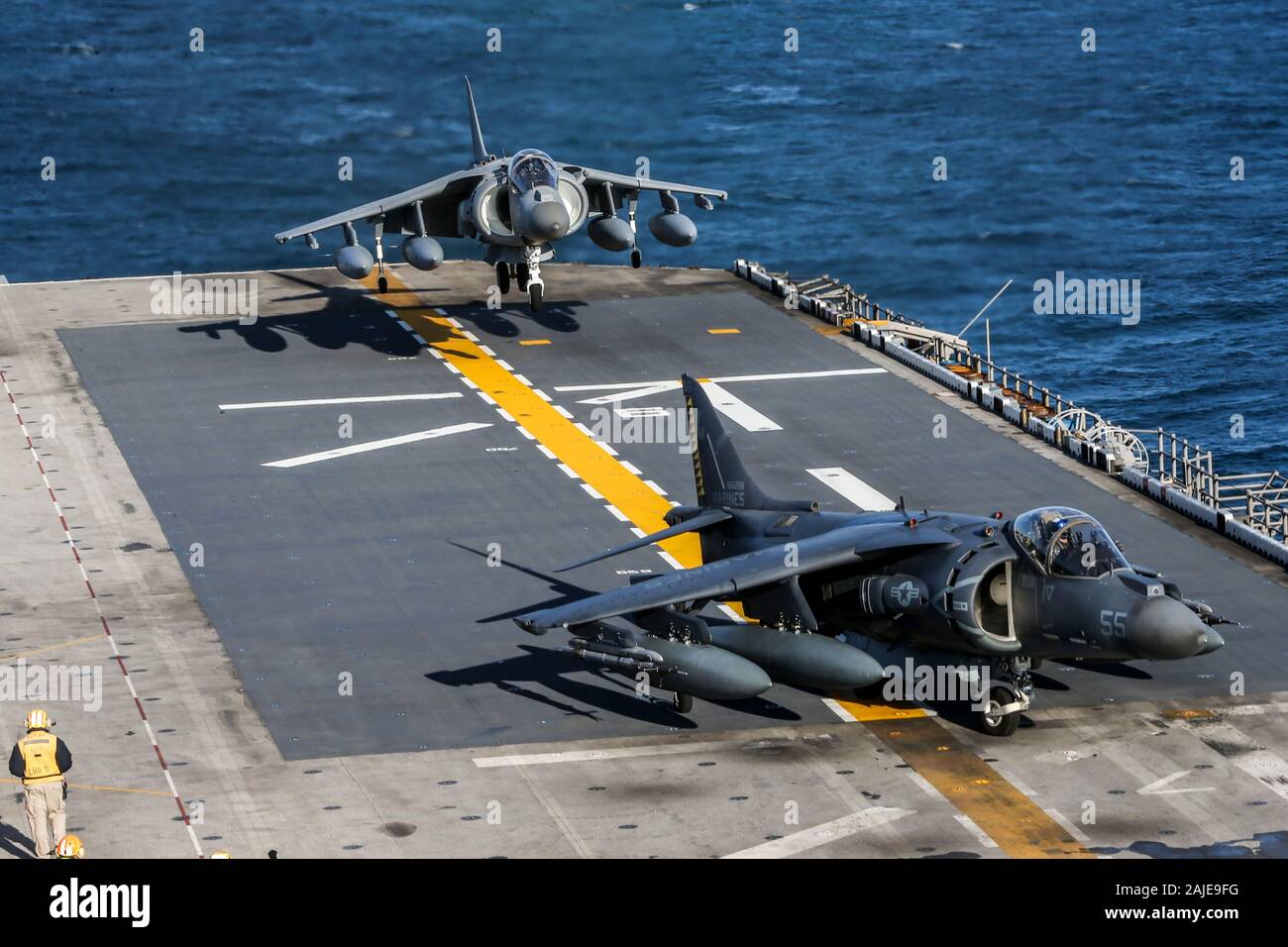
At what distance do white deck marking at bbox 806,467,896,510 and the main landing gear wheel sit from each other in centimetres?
1339

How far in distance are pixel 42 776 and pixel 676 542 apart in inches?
806

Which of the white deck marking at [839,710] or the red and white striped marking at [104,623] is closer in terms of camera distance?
the red and white striped marking at [104,623]

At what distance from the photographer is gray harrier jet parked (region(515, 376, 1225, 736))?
33.7 m

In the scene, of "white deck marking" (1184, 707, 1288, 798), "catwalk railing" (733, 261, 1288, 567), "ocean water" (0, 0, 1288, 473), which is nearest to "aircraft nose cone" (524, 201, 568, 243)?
"catwalk railing" (733, 261, 1288, 567)

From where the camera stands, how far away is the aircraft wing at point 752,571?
3459 centimetres

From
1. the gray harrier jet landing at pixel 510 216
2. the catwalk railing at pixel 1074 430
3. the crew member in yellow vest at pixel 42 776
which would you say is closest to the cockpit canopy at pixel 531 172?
the gray harrier jet landing at pixel 510 216

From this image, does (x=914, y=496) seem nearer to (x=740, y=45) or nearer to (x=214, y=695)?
(x=214, y=695)

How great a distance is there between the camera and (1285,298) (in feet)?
311

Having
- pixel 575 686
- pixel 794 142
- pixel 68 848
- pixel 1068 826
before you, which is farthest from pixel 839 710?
pixel 794 142

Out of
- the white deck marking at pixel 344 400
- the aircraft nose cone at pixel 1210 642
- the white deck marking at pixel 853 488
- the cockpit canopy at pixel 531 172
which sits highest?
the cockpit canopy at pixel 531 172

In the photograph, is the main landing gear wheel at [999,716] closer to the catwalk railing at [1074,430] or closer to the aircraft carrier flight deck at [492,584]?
the aircraft carrier flight deck at [492,584]


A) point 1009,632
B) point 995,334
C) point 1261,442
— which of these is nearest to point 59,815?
point 1009,632

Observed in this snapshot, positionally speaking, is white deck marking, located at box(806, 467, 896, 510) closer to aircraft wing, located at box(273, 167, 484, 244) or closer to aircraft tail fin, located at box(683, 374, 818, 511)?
aircraft tail fin, located at box(683, 374, 818, 511)

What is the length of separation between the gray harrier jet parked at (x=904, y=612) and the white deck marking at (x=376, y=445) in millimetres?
18688
